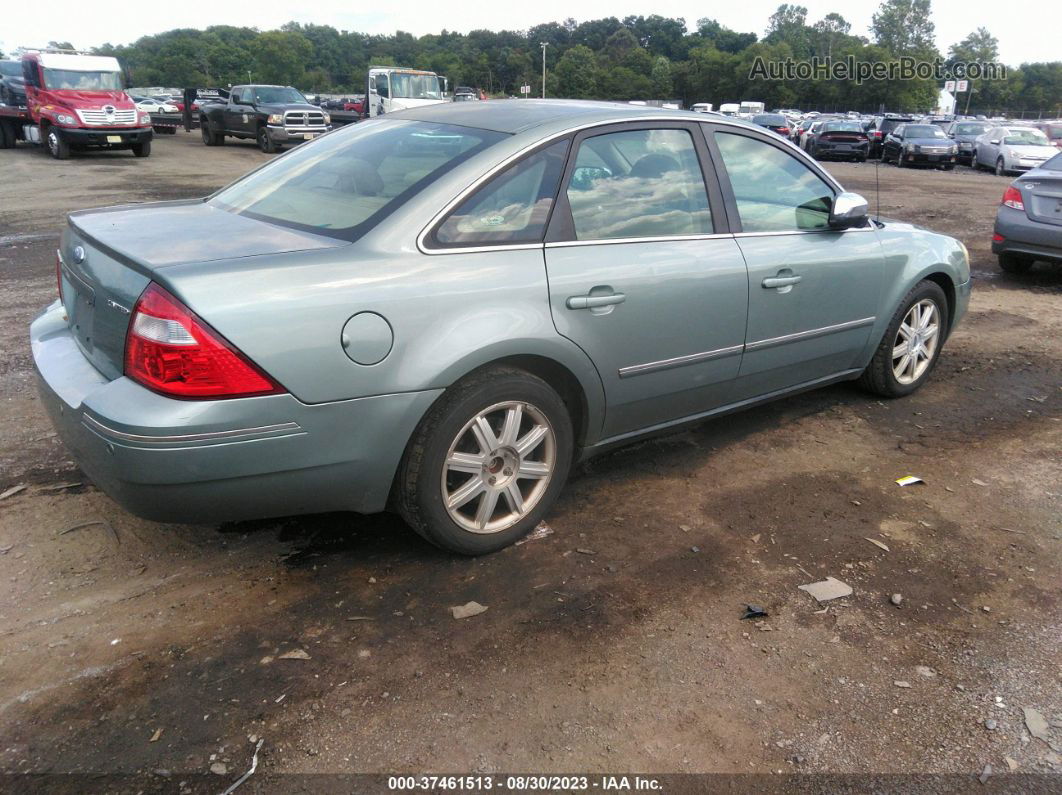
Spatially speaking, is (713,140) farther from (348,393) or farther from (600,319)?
(348,393)

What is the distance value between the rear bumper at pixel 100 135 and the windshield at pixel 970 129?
25.6m

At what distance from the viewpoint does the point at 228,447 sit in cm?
260

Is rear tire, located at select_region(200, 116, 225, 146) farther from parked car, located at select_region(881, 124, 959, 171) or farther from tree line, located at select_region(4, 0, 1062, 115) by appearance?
tree line, located at select_region(4, 0, 1062, 115)

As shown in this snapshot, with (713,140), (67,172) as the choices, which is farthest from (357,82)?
(713,140)

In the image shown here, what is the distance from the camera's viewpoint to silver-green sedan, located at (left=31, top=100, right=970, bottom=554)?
2613 mm

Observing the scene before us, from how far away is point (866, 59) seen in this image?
90625mm

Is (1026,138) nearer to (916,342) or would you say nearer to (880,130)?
(880,130)

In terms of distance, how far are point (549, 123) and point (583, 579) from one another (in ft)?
5.93

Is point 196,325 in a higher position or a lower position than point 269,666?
higher

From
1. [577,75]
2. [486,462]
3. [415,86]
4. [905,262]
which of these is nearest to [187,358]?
[486,462]

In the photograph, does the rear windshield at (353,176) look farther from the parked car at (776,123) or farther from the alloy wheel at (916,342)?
the parked car at (776,123)

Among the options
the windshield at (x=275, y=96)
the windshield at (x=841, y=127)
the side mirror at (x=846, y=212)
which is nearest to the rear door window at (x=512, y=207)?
the side mirror at (x=846, y=212)

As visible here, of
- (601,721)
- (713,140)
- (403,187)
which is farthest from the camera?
(713,140)

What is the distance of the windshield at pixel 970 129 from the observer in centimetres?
2864
